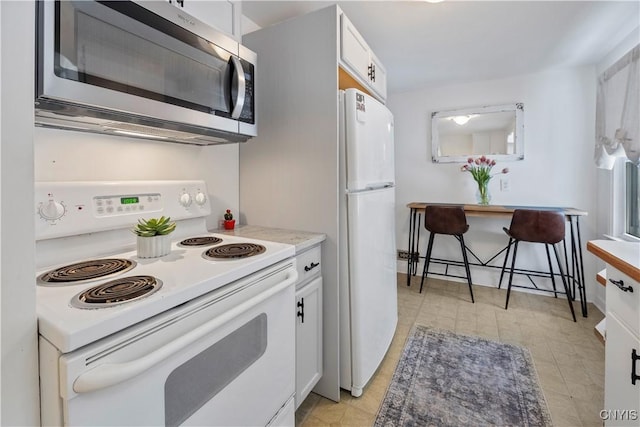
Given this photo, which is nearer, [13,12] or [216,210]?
[13,12]

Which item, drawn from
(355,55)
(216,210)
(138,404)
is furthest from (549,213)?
(138,404)

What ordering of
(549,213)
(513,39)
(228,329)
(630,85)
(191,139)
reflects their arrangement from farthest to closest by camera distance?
(549,213)
(513,39)
(630,85)
(191,139)
(228,329)

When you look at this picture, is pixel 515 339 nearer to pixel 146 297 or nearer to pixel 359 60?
pixel 359 60

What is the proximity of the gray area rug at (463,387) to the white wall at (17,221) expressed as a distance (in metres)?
1.36

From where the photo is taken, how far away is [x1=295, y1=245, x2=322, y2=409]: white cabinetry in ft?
4.30

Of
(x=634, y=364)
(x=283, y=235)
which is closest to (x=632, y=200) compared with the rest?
(x=634, y=364)

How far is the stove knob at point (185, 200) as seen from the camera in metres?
1.34

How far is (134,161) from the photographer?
125 cm

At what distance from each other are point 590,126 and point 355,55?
2.55 m

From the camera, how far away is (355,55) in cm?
160

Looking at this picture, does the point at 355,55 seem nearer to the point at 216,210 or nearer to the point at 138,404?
the point at 216,210

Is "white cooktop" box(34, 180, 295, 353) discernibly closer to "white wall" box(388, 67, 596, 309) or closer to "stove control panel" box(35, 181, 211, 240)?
"stove control panel" box(35, 181, 211, 240)

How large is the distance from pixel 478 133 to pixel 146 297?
3.37 m

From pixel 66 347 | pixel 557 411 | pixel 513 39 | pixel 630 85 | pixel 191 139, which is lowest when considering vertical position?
pixel 557 411
